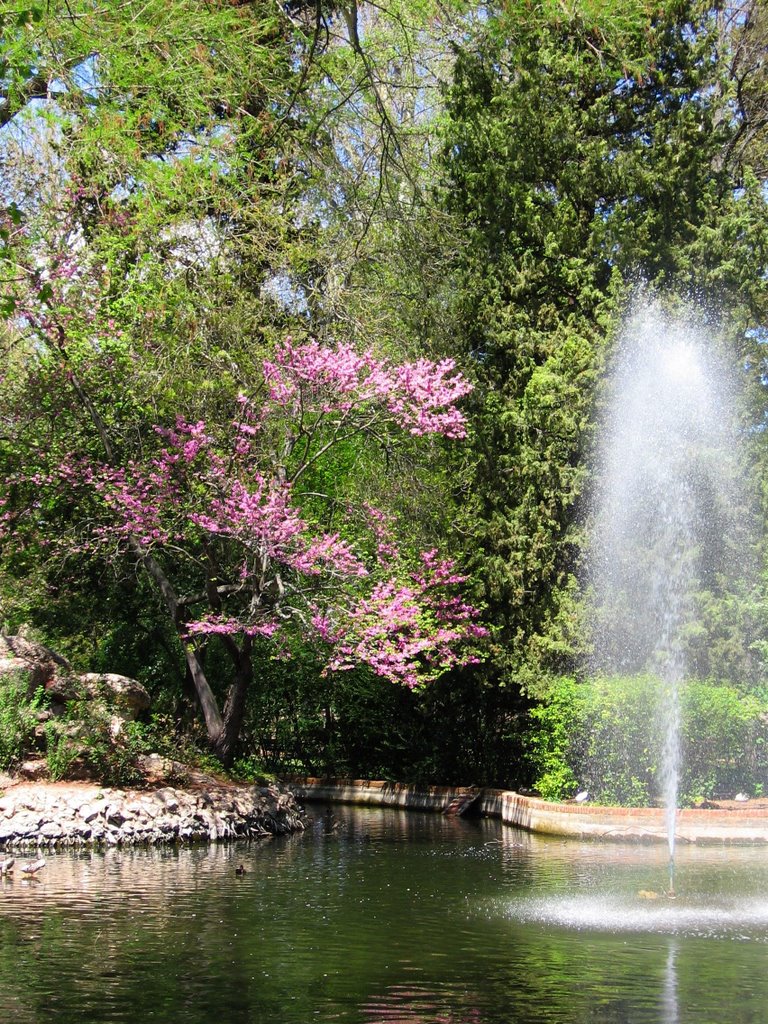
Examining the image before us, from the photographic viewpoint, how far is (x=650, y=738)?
690 inches

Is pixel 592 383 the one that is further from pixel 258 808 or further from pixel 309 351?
A: pixel 258 808

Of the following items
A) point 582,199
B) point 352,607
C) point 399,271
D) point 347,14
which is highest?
point 582,199

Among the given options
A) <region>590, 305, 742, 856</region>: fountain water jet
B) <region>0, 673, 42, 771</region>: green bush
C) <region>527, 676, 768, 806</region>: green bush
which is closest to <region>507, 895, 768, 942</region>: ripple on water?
<region>527, 676, 768, 806</region>: green bush

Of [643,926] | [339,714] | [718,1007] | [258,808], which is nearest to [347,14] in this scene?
[718,1007]

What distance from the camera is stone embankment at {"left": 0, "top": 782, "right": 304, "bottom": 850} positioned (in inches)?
592

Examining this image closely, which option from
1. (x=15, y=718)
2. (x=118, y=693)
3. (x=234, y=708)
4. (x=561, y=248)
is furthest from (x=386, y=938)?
(x=561, y=248)

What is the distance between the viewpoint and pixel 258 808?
1684 centimetres

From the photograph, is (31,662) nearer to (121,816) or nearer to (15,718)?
(15,718)

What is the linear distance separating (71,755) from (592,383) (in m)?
10.3

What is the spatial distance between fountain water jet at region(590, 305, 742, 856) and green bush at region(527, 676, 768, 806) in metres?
1.10

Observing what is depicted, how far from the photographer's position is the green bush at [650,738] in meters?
17.4

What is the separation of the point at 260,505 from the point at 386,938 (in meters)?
8.57

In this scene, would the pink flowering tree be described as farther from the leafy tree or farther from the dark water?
the dark water

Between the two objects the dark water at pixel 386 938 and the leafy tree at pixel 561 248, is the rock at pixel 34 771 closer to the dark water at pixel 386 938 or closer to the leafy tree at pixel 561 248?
the dark water at pixel 386 938
